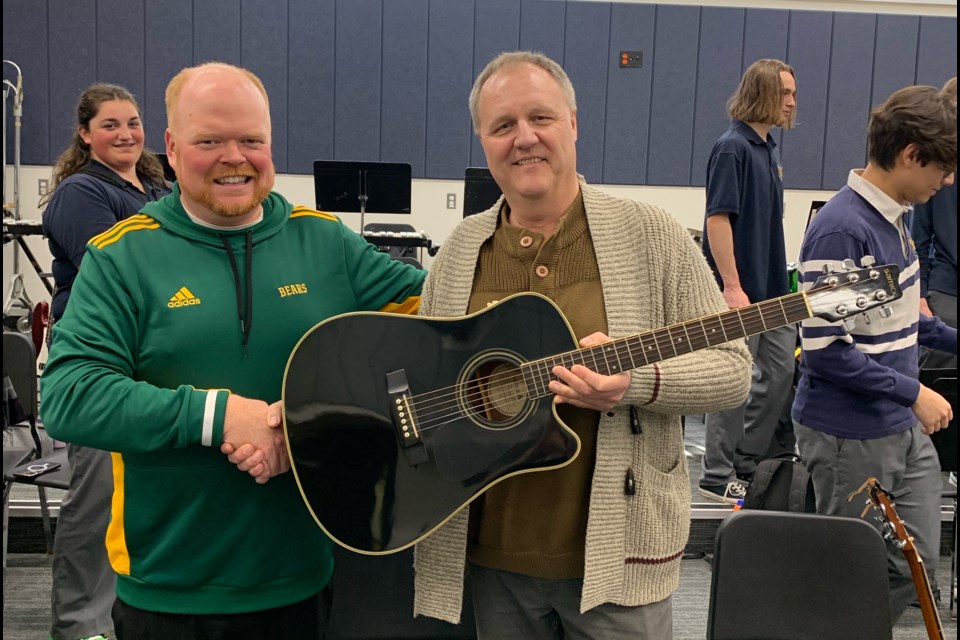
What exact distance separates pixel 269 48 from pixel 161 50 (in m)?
0.99

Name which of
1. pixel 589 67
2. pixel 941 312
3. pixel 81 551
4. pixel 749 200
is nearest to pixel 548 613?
pixel 81 551

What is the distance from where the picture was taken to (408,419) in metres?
1.45

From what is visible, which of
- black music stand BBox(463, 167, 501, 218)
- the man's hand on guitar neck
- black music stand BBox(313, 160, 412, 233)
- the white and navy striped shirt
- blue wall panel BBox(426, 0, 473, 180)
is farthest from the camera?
blue wall panel BBox(426, 0, 473, 180)

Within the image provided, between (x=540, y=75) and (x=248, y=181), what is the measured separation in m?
0.58

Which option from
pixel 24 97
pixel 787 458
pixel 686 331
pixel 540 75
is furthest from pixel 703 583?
pixel 24 97

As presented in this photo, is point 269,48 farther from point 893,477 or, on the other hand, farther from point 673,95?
point 893,477

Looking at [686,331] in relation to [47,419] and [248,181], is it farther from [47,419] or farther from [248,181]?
[47,419]

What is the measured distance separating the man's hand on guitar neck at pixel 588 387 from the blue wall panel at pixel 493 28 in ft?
22.7

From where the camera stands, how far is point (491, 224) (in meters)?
1.58

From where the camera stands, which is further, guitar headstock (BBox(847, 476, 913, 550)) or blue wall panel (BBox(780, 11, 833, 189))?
blue wall panel (BBox(780, 11, 833, 189))

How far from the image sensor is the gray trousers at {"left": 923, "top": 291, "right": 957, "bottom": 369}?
3.79 meters

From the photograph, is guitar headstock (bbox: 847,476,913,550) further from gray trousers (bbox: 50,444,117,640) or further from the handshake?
gray trousers (bbox: 50,444,117,640)

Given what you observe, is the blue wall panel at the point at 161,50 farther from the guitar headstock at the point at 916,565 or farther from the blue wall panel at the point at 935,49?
the guitar headstock at the point at 916,565

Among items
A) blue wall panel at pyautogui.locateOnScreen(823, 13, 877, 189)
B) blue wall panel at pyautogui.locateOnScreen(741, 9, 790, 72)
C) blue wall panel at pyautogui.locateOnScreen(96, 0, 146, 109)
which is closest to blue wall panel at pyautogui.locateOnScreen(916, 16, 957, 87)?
blue wall panel at pyautogui.locateOnScreen(823, 13, 877, 189)
